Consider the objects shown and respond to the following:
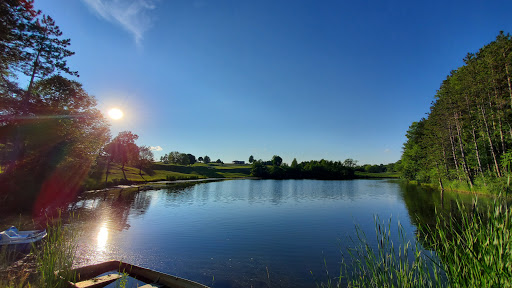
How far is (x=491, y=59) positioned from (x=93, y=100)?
6179 cm

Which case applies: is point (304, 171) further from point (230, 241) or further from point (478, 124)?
point (230, 241)

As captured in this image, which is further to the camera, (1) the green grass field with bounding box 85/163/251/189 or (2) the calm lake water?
(1) the green grass field with bounding box 85/163/251/189

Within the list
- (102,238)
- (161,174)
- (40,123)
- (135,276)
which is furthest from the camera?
(161,174)

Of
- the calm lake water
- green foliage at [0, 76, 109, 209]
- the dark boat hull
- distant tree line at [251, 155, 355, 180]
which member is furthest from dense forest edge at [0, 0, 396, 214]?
distant tree line at [251, 155, 355, 180]

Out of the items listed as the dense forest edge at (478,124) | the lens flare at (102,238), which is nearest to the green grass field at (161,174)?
the lens flare at (102,238)

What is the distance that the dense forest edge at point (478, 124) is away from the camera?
3002cm

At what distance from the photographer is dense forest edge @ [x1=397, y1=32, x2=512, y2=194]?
98.5ft

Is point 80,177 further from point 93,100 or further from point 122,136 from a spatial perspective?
point 122,136

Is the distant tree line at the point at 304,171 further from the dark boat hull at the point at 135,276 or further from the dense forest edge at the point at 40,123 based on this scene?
the dark boat hull at the point at 135,276

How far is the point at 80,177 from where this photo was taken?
41156mm

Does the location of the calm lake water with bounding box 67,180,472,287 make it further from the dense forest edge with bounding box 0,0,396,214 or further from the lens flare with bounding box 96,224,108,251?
the dense forest edge with bounding box 0,0,396,214

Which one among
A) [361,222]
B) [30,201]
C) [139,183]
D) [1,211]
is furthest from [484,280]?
[139,183]

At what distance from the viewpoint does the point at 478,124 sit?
35.3 meters

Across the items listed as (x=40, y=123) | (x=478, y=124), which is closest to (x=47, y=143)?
(x=40, y=123)
